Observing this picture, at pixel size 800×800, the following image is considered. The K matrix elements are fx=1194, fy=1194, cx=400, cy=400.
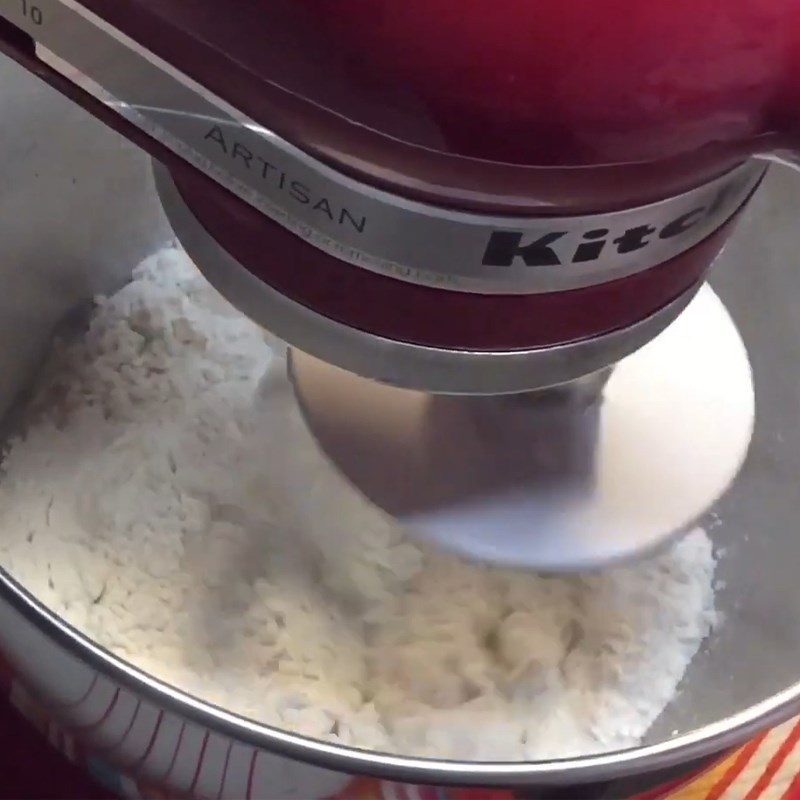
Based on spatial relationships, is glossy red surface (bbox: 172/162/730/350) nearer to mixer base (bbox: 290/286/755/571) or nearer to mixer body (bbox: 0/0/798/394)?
mixer body (bbox: 0/0/798/394)

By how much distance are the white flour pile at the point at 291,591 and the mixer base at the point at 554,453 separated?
132 millimetres

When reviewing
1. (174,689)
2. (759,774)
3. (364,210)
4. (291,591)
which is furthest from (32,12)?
(759,774)

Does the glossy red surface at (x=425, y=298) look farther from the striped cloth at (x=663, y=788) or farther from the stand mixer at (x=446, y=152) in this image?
the striped cloth at (x=663, y=788)

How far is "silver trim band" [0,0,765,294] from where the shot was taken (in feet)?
1.14

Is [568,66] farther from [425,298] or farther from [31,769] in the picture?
[31,769]

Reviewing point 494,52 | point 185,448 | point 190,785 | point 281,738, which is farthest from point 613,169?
point 185,448

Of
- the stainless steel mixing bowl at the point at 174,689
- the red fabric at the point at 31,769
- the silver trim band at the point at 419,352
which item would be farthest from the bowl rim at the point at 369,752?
the red fabric at the point at 31,769

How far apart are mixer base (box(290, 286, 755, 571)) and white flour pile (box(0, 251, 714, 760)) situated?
0.13m

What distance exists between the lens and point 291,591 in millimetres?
682

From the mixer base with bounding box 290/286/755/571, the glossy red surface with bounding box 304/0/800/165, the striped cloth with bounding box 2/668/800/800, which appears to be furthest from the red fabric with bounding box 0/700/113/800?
the glossy red surface with bounding box 304/0/800/165

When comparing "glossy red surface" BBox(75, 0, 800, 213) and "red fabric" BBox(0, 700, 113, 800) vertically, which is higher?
"glossy red surface" BBox(75, 0, 800, 213)

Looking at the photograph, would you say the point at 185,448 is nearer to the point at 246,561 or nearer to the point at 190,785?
the point at 246,561

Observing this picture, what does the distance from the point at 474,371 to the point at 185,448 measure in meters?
0.37

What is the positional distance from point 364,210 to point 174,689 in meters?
0.19
